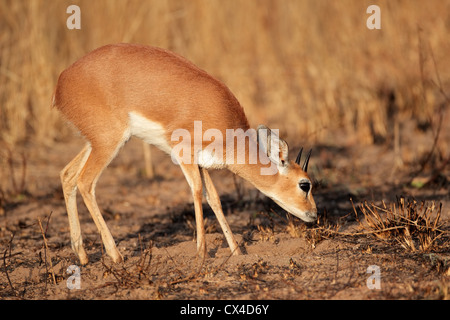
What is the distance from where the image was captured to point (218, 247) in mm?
6004

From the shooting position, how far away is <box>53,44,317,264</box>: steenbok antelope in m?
5.53

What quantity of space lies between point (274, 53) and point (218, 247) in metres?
7.21

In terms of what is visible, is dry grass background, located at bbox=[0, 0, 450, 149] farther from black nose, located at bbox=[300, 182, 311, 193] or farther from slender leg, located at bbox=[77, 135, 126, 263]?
slender leg, located at bbox=[77, 135, 126, 263]

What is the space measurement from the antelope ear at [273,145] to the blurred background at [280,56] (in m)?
3.68

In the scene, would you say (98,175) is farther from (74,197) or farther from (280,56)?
(280,56)

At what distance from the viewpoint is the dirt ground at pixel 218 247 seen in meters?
4.77

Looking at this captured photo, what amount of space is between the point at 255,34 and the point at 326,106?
2.60 metres

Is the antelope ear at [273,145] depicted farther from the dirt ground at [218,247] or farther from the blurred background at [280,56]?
the blurred background at [280,56]

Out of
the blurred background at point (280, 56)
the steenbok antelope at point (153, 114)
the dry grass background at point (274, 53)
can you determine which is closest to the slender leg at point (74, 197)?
the steenbok antelope at point (153, 114)

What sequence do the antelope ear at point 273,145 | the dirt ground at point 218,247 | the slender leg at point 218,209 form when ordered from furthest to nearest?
the slender leg at point 218,209 → the antelope ear at point 273,145 → the dirt ground at point 218,247

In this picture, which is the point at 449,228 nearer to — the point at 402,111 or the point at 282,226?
the point at 282,226

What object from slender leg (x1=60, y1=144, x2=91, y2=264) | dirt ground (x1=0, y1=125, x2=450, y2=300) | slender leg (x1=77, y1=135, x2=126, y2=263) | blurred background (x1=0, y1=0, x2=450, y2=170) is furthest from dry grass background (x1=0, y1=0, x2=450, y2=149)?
slender leg (x1=77, y1=135, x2=126, y2=263)

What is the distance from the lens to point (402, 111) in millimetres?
10625

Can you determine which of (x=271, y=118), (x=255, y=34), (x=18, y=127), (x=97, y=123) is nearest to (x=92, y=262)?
(x=97, y=123)
